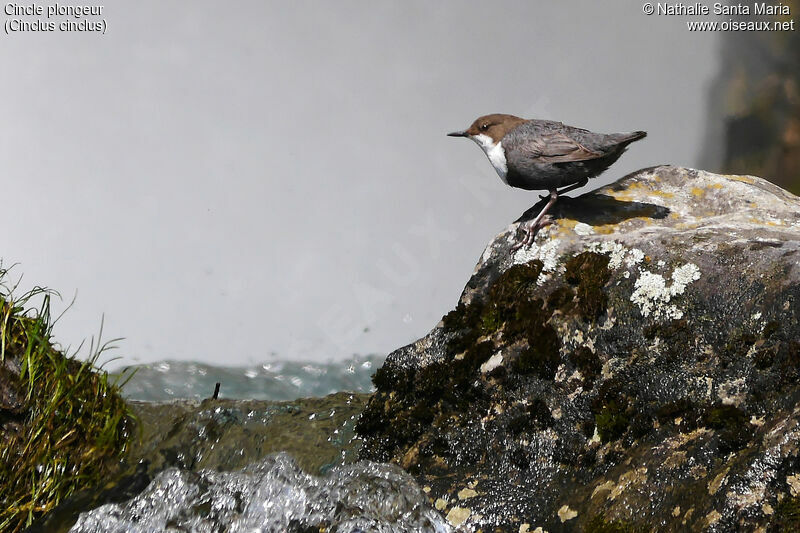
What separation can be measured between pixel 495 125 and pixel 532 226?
1062 mm

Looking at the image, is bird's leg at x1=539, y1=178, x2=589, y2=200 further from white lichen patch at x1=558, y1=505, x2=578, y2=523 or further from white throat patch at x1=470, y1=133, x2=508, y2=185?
white lichen patch at x1=558, y1=505, x2=578, y2=523

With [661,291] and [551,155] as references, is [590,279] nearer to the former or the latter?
[661,291]

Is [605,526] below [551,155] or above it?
below

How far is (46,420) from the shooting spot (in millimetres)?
4211

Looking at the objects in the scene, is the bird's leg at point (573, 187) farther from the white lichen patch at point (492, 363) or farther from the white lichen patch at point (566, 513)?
the white lichen patch at point (566, 513)

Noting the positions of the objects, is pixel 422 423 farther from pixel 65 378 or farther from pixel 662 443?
pixel 65 378

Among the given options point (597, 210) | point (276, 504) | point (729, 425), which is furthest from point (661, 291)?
point (276, 504)

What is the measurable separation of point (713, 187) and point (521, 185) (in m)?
1.50

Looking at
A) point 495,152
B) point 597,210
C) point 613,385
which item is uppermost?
point 495,152

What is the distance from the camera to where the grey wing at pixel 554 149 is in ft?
15.5

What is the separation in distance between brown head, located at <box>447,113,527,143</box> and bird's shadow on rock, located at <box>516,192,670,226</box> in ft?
1.92

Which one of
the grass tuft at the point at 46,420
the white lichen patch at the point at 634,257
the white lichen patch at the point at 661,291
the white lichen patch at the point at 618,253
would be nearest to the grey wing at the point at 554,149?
the white lichen patch at the point at 618,253

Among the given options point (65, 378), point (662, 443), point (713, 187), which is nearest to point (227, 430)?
point (65, 378)

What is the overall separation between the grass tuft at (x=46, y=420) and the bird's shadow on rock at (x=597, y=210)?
116 inches
